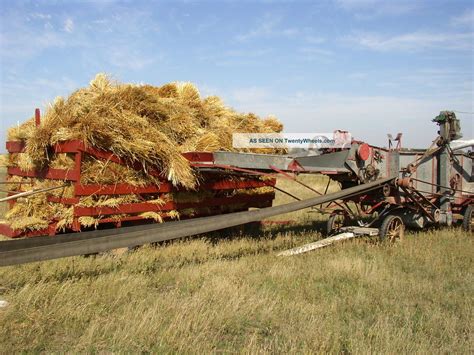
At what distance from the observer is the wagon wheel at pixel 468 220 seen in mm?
9047

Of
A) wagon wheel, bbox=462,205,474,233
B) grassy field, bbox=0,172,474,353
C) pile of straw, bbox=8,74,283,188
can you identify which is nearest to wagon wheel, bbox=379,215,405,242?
grassy field, bbox=0,172,474,353

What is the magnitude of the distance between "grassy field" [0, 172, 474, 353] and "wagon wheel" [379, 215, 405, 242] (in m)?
0.69

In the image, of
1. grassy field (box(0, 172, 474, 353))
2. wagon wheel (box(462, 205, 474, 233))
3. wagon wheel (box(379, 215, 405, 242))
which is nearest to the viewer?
grassy field (box(0, 172, 474, 353))

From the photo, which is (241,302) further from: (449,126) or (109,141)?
(449,126)

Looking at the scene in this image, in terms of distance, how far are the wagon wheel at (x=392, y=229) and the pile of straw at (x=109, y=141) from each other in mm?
3094

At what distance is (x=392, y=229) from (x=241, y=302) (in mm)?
4439

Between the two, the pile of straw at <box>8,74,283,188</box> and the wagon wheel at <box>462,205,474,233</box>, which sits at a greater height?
the pile of straw at <box>8,74,283,188</box>

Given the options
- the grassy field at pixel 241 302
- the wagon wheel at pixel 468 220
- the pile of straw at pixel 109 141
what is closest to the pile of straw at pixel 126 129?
the pile of straw at pixel 109 141

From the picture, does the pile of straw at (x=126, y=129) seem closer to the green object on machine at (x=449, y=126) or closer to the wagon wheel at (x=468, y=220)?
the green object on machine at (x=449, y=126)

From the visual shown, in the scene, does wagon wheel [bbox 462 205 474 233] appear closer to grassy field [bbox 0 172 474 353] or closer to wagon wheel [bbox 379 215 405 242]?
wagon wheel [bbox 379 215 405 242]

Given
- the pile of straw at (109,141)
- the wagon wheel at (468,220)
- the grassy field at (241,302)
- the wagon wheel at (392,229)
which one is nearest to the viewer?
the grassy field at (241,302)

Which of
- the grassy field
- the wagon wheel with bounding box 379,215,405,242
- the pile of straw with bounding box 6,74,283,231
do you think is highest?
the pile of straw with bounding box 6,74,283,231

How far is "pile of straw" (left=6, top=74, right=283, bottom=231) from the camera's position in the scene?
586 cm

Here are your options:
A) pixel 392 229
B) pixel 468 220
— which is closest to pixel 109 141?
pixel 392 229
